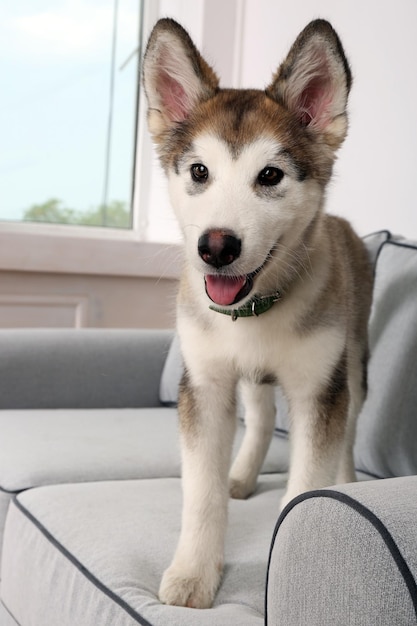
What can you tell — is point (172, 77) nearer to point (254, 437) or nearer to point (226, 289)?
point (226, 289)

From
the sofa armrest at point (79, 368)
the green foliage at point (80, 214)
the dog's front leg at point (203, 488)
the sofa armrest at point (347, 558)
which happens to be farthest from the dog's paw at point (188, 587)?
the green foliage at point (80, 214)

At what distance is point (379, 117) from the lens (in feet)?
8.01

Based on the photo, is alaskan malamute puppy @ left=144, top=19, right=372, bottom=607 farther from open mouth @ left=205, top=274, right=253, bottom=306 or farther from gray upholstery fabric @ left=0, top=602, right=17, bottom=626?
gray upholstery fabric @ left=0, top=602, right=17, bottom=626

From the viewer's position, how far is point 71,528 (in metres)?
1.47

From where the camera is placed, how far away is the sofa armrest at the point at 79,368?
2412 millimetres

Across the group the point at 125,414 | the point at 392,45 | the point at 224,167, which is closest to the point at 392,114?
the point at 392,45

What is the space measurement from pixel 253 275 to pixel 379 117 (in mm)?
1334

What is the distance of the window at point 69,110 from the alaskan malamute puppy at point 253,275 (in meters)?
2.22

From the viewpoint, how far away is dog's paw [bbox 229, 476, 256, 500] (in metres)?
1.76

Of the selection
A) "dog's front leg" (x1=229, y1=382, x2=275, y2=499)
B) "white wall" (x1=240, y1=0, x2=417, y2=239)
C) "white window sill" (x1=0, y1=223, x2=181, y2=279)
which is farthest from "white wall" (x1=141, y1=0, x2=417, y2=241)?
"white window sill" (x1=0, y1=223, x2=181, y2=279)

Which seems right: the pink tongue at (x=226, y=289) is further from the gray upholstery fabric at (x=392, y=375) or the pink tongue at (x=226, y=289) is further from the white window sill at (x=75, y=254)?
the white window sill at (x=75, y=254)

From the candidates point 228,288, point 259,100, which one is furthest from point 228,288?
point 259,100

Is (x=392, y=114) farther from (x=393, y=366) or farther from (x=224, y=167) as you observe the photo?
(x=224, y=167)

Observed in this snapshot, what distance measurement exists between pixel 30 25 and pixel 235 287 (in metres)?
2.67
